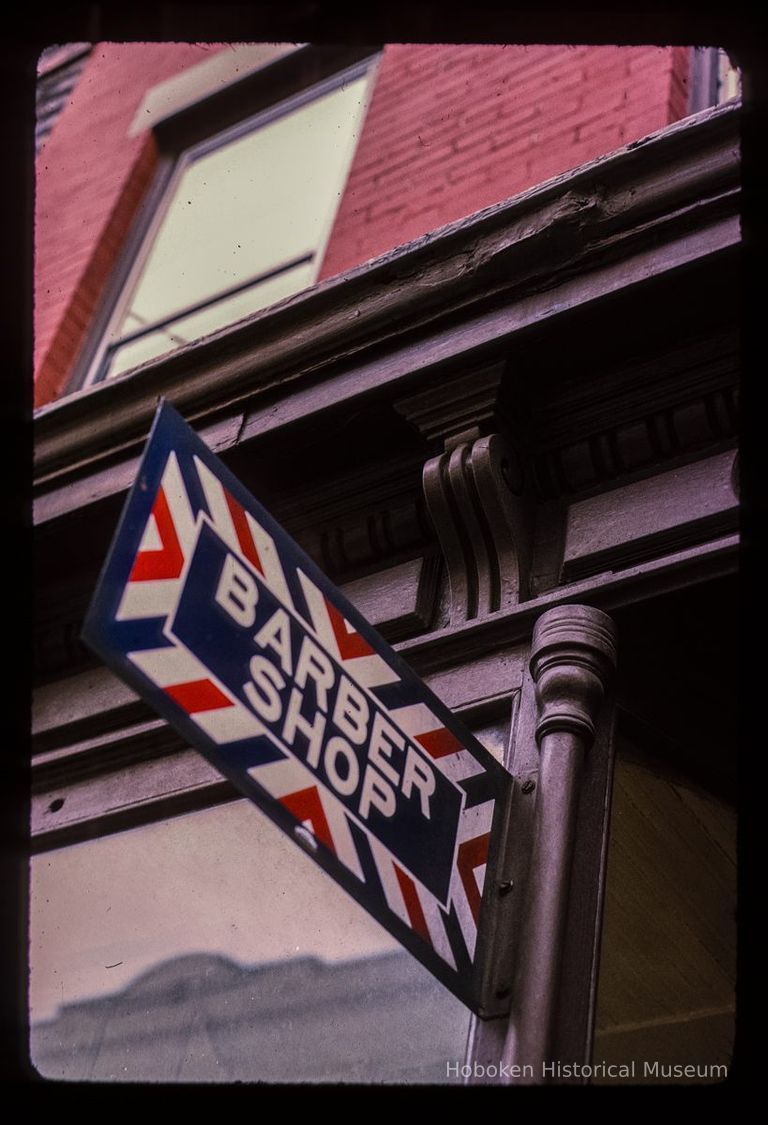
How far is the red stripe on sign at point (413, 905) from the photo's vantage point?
264 cm

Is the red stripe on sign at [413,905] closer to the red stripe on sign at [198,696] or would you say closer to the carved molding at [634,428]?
the red stripe on sign at [198,696]

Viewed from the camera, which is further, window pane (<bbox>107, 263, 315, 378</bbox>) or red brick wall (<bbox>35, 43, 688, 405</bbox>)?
window pane (<bbox>107, 263, 315, 378</bbox>)

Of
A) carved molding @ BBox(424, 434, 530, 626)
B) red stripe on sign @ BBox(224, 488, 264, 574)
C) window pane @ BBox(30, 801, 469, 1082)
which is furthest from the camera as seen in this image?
carved molding @ BBox(424, 434, 530, 626)

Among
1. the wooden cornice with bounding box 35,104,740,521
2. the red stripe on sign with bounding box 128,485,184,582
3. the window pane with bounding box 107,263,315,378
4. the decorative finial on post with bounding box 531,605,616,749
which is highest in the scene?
the red stripe on sign with bounding box 128,485,184,582

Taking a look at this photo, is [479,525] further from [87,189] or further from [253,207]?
[87,189]

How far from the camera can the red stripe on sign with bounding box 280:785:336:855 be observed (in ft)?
7.91

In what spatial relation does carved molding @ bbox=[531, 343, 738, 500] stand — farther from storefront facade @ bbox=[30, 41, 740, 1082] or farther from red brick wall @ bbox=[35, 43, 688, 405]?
red brick wall @ bbox=[35, 43, 688, 405]

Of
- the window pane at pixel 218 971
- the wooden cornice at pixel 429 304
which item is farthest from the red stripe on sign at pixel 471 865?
the wooden cornice at pixel 429 304

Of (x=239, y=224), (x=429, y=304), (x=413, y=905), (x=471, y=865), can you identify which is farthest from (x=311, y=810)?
(x=239, y=224)

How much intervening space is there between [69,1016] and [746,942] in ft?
6.72

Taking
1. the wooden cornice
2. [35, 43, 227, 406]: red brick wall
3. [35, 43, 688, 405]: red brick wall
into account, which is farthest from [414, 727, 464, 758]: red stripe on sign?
[35, 43, 227, 406]: red brick wall

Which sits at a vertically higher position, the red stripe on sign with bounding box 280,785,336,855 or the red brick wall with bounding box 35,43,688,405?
the red stripe on sign with bounding box 280,785,336,855

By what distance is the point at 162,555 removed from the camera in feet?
7.77

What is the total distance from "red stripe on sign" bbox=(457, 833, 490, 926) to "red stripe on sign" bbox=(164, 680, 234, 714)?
784 millimetres
